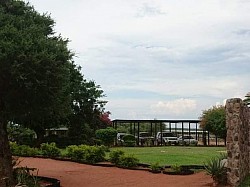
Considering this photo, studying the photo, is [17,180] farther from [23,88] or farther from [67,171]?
[67,171]

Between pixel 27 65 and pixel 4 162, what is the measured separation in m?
2.72

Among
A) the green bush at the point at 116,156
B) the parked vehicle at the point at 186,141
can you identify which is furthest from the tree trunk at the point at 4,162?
the parked vehicle at the point at 186,141

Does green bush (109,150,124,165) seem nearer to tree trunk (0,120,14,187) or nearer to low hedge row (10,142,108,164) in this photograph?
low hedge row (10,142,108,164)

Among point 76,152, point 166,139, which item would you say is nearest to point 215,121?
point 166,139

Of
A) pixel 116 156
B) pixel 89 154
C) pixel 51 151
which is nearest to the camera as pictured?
pixel 116 156

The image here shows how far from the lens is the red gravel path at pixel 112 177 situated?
14056mm

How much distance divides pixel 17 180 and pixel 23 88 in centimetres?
250

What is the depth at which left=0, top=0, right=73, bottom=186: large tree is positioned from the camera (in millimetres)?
10969

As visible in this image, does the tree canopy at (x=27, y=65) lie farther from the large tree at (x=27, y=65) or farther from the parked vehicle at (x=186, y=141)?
the parked vehicle at (x=186, y=141)

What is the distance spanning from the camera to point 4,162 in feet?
39.5

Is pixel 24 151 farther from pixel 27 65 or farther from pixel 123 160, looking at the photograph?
pixel 27 65

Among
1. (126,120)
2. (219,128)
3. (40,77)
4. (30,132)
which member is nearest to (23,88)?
(40,77)

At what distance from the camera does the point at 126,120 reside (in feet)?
136

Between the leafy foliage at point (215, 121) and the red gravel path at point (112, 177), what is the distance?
18.4 metres
